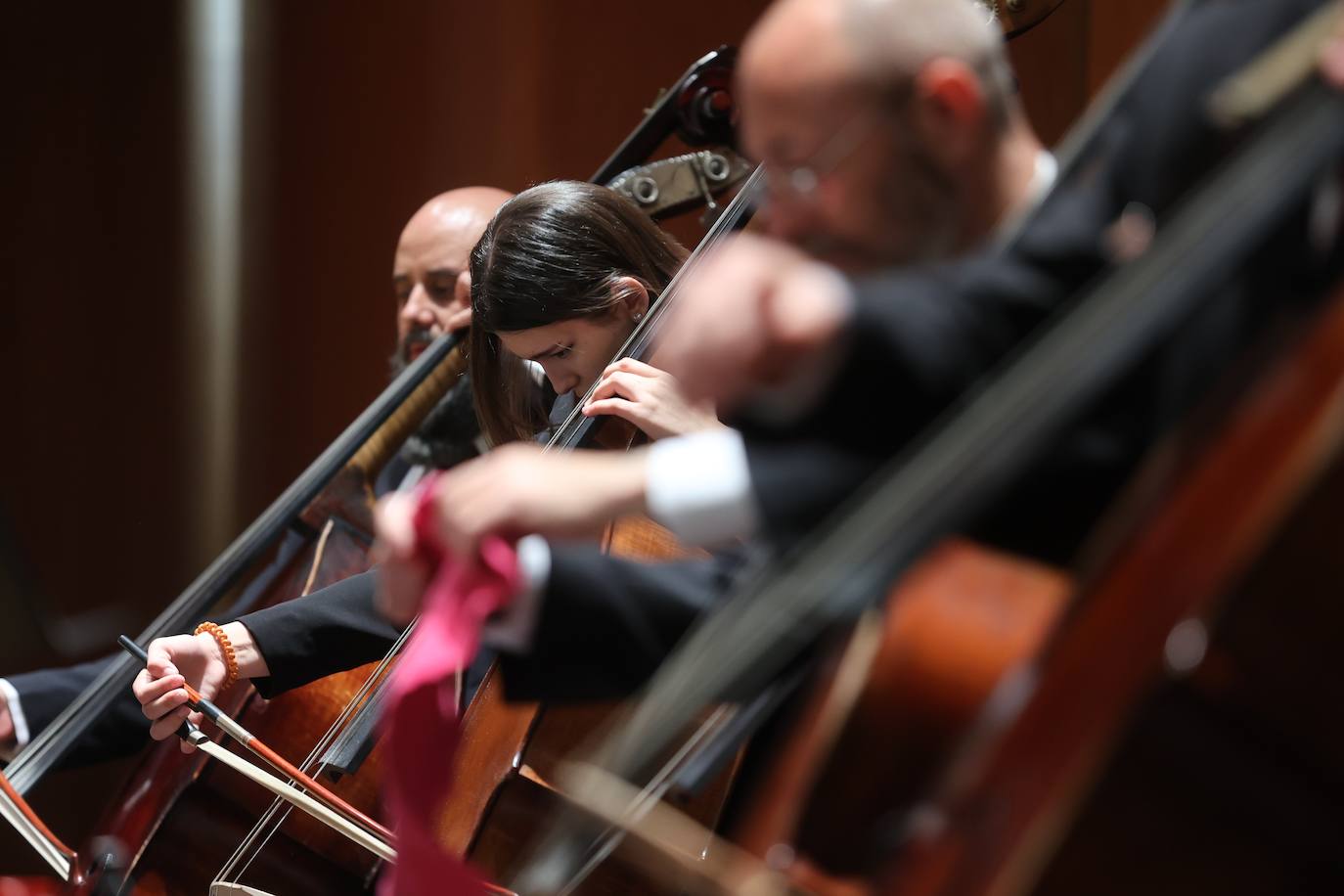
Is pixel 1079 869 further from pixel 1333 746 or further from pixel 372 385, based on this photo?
pixel 372 385

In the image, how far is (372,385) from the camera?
7.68 feet

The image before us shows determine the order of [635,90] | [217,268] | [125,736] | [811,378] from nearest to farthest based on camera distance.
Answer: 1. [811,378]
2. [125,736]
3. [635,90]
4. [217,268]

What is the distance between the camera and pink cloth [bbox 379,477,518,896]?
62cm

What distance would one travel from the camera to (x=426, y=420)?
1.67 m

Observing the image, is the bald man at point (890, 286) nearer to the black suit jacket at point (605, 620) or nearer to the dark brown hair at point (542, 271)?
the black suit jacket at point (605, 620)

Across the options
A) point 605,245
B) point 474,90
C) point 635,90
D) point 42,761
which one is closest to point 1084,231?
point 605,245

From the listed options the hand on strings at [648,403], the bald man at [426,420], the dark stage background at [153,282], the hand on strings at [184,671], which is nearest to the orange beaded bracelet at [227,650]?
the hand on strings at [184,671]

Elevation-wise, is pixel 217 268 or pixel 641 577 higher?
pixel 641 577

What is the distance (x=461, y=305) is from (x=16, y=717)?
27.0 inches

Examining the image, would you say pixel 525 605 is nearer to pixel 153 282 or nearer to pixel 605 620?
pixel 605 620

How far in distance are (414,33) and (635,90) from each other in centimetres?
50

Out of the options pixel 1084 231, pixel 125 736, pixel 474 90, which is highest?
pixel 1084 231

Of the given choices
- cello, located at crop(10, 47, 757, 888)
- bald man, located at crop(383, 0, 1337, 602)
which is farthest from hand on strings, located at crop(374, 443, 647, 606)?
cello, located at crop(10, 47, 757, 888)

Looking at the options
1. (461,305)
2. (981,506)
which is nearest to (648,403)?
(981,506)
